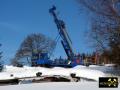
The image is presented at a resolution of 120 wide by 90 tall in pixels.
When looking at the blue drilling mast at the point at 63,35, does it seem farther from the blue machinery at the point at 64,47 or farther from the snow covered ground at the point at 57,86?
the snow covered ground at the point at 57,86

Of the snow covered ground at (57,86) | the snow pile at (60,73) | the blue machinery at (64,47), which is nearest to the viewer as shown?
the snow covered ground at (57,86)

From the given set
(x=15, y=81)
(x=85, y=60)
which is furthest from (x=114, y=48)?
(x=15, y=81)

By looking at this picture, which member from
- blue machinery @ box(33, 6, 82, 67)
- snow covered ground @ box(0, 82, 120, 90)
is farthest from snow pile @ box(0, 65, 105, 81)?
blue machinery @ box(33, 6, 82, 67)

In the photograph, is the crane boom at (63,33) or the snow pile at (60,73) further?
the crane boom at (63,33)

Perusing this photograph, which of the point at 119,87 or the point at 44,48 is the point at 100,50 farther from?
the point at 44,48

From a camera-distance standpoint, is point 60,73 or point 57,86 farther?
point 60,73

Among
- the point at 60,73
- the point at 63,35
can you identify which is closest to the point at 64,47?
the point at 63,35

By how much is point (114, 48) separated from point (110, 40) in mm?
617

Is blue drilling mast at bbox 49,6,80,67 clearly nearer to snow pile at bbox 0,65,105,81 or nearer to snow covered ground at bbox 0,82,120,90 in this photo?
snow pile at bbox 0,65,105,81

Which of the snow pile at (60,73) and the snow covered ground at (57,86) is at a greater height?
the snow pile at (60,73)

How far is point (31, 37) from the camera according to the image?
63.3 metres

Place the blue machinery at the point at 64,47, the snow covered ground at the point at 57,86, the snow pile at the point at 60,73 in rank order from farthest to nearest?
the blue machinery at the point at 64,47, the snow pile at the point at 60,73, the snow covered ground at the point at 57,86

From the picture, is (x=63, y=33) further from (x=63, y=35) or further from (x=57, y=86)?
(x=57, y=86)

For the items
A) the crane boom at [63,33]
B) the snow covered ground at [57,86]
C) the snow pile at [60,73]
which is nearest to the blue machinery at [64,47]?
the crane boom at [63,33]
